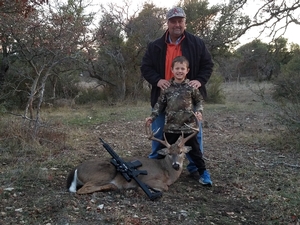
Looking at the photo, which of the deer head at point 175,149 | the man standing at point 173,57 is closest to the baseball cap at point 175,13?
the man standing at point 173,57

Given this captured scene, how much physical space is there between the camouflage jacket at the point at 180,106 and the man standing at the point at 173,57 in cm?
12

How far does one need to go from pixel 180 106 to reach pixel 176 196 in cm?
119

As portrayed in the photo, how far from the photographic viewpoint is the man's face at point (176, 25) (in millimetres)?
4965

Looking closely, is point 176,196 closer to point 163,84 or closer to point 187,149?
point 187,149

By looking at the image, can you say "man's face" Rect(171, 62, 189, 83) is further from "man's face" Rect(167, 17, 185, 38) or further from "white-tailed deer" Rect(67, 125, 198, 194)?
"white-tailed deer" Rect(67, 125, 198, 194)

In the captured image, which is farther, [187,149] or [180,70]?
[187,149]

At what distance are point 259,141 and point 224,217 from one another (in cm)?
442

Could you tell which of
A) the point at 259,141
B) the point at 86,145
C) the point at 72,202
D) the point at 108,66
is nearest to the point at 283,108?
the point at 259,141

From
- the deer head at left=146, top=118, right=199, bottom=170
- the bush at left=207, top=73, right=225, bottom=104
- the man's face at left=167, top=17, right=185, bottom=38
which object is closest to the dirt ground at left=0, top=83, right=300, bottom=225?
the deer head at left=146, top=118, right=199, bottom=170

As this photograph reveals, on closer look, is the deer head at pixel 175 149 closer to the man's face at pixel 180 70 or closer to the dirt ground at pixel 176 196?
the dirt ground at pixel 176 196

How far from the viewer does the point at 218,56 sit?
2014cm

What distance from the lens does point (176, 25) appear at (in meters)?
4.98

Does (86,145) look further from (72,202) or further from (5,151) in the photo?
(72,202)

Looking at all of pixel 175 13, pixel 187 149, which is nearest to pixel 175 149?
pixel 187 149
